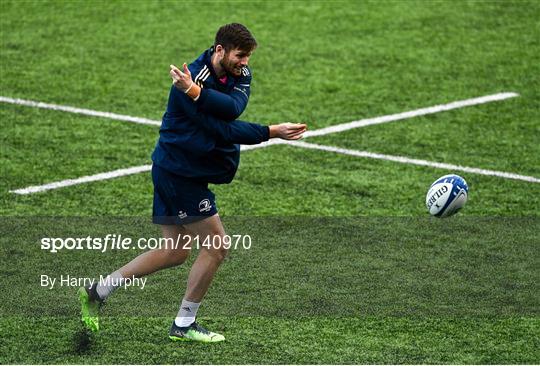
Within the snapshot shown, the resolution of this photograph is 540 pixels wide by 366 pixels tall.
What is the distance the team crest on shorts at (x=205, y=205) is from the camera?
7.58 metres

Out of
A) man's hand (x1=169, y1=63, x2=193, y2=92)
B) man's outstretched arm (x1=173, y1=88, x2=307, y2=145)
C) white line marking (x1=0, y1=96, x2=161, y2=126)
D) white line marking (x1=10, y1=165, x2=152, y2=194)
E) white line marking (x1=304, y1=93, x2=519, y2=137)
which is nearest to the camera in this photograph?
man's hand (x1=169, y1=63, x2=193, y2=92)

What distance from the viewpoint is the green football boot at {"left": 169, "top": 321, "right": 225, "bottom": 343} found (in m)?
7.68

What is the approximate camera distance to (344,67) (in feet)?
47.9

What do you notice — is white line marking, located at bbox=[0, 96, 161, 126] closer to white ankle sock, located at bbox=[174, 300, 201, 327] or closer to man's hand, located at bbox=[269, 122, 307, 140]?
white ankle sock, located at bbox=[174, 300, 201, 327]

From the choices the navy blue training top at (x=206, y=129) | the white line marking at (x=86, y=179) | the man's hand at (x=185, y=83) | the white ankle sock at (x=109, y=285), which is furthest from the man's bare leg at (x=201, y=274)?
the white line marking at (x=86, y=179)

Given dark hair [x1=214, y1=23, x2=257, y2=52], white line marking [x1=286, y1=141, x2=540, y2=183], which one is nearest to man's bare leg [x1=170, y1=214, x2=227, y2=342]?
dark hair [x1=214, y1=23, x2=257, y2=52]

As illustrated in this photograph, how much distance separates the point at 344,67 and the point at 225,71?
7.14 metres

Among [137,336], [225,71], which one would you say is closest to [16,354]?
[137,336]

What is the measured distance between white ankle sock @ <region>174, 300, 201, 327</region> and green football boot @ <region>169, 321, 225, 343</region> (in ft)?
0.09

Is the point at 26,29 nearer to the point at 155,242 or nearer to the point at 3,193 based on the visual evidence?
the point at 3,193

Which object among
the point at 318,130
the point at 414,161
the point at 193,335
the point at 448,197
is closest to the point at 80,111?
the point at 318,130

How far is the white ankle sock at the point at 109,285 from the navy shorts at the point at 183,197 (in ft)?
1.69

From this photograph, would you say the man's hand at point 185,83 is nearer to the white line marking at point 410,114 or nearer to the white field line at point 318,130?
the white field line at point 318,130

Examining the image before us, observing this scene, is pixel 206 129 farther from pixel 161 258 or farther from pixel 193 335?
pixel 193 335
